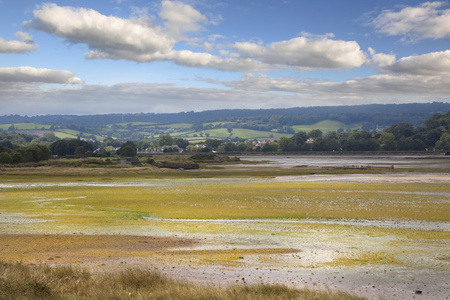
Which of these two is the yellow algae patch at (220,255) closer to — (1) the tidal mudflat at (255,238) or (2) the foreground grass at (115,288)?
(1) the tidal mudflat at (255,238)

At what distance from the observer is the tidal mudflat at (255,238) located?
20.0 metres

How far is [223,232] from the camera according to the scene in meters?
32.3

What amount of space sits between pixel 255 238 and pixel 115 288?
14.1m

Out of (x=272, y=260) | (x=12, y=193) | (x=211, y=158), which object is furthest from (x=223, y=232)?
(x=211, y=158)

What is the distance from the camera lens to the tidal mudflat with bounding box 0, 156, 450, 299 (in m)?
20.0

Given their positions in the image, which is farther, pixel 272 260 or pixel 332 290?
pixel 272 260

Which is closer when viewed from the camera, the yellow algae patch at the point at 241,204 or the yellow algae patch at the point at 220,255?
the yellow algae patch at the point at 220,255

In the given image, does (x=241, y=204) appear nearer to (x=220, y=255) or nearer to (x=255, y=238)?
(x=255, y=238)

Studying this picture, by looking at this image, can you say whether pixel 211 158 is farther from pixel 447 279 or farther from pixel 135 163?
pixel 447 279

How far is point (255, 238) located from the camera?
29.8m

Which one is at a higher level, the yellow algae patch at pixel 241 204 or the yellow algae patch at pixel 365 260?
the yellow algae patch at pixel 365 260

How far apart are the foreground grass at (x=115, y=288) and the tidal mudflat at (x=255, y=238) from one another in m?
1.62

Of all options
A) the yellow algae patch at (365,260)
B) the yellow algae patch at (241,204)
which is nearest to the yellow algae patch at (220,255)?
the yellow algae patch at (365,260)

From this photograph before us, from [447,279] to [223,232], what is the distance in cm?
1595
